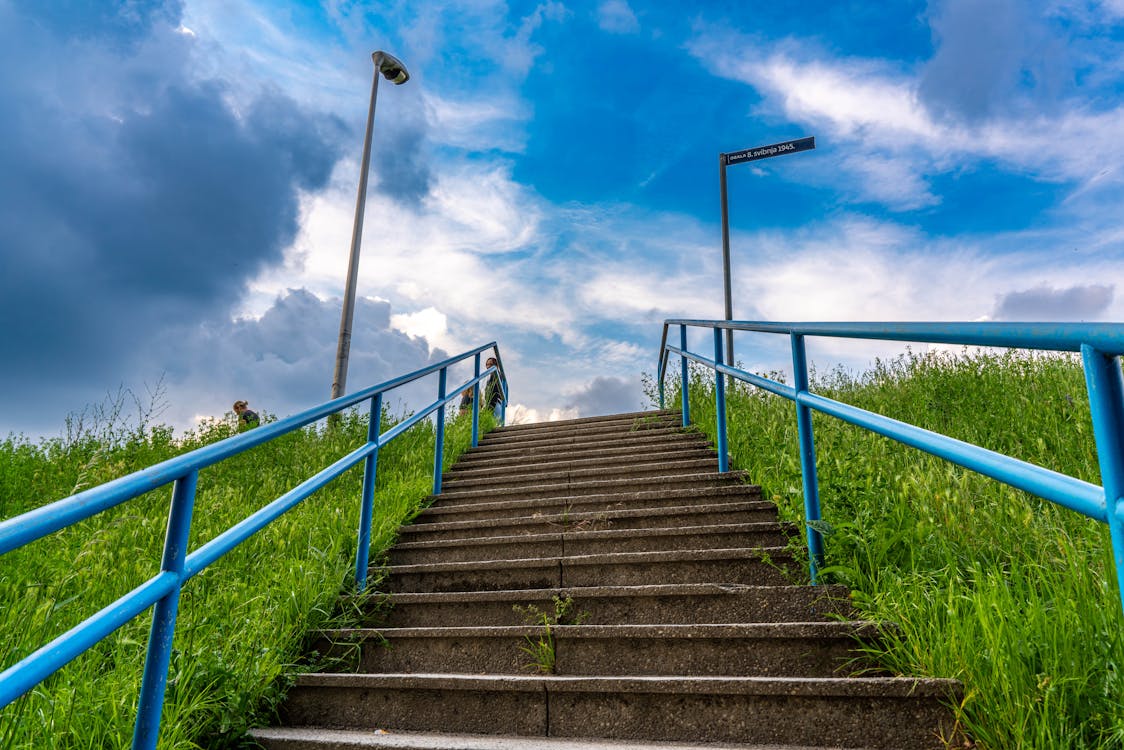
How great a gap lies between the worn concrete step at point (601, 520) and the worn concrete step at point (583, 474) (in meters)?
0.77

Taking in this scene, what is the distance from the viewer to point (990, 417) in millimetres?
4816

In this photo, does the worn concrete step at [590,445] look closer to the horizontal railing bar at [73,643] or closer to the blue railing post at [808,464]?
the blue railing post at [808,464]

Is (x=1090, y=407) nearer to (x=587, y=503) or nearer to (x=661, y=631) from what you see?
(x=661, y=631)

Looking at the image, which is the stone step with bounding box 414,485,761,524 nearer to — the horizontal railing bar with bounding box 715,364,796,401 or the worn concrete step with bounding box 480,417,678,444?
the horizontal railing bar with bounding box 715,364,796,401

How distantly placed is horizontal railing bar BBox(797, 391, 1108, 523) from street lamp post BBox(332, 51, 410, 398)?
26.7 feet

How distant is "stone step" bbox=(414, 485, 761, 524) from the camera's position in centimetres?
427

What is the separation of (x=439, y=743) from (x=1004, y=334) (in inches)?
77.6

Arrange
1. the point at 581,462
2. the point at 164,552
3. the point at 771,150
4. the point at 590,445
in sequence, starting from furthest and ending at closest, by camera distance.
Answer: the point at 771,150, the point at 590,445, the point at 581,462, the point at 164,552

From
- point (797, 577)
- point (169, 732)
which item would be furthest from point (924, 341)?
A: point (169, 732)

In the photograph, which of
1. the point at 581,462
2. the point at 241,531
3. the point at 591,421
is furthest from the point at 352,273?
the point at 241,531

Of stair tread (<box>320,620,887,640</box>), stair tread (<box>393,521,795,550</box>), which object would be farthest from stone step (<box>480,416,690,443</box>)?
stair tread (<box>320,620,887,640</box>)

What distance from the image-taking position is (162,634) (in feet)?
5.90

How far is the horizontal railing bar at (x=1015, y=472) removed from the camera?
118 centimetres

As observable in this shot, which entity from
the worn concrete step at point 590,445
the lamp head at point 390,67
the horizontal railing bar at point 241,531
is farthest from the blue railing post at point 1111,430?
the lamp head at point 390,67
